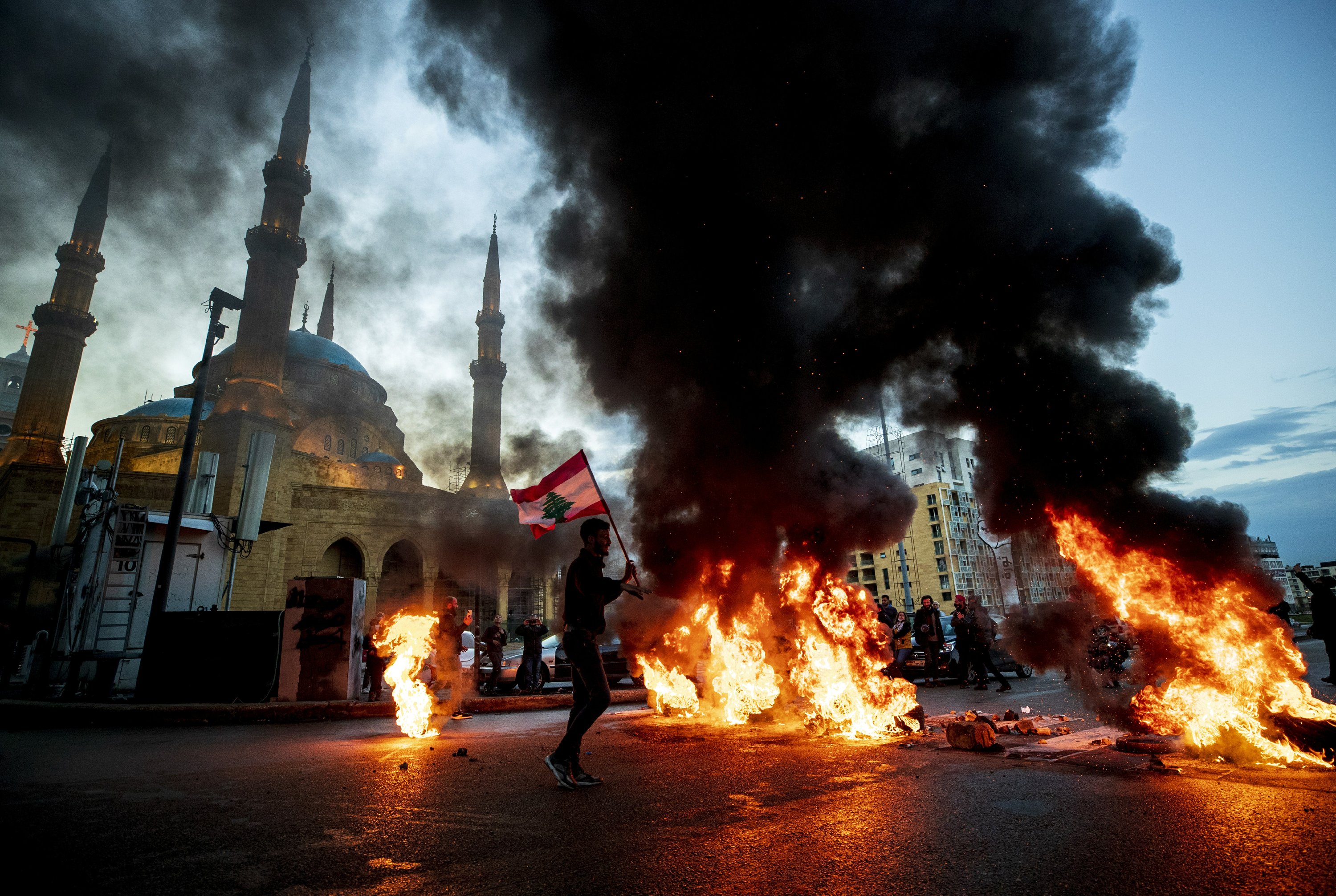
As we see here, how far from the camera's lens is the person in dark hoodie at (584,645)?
15.4 feet

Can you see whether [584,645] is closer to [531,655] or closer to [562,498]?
[562,498]

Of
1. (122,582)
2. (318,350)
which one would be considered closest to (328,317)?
(318,350)

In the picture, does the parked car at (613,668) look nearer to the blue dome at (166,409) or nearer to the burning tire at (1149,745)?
the burning tire at (1149,745)

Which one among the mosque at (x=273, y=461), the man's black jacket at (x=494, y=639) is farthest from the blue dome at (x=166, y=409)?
the man's black jacket at (x=494, y=639)

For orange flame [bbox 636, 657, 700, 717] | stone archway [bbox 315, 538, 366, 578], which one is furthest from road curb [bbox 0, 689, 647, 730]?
stone archway [bbox 315, 538, 366, 578]

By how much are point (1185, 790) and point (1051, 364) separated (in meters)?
3.87

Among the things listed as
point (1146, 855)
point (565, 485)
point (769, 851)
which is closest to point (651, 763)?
point (769, 851)

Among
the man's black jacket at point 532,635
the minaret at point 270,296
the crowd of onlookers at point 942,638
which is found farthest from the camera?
the minaret at point 270,296

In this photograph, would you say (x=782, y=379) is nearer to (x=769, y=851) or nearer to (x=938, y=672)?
(x=769, y=851)

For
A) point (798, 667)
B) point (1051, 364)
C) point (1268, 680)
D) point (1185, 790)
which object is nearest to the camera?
point (1185, 790)

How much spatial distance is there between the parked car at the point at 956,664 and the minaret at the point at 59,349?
45.9m

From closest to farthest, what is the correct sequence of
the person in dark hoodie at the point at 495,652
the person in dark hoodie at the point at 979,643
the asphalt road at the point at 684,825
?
the asphalt road at the point at 684,825
the person in dark hoodie at the point at 979,643
the person in dark hoodie at the point at 495,652

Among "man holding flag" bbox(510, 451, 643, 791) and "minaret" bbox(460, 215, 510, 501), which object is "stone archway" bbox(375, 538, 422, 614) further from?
"man holding flag" bbox(510, 451, 643, 791)

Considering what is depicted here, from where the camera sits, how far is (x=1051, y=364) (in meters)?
6.36
